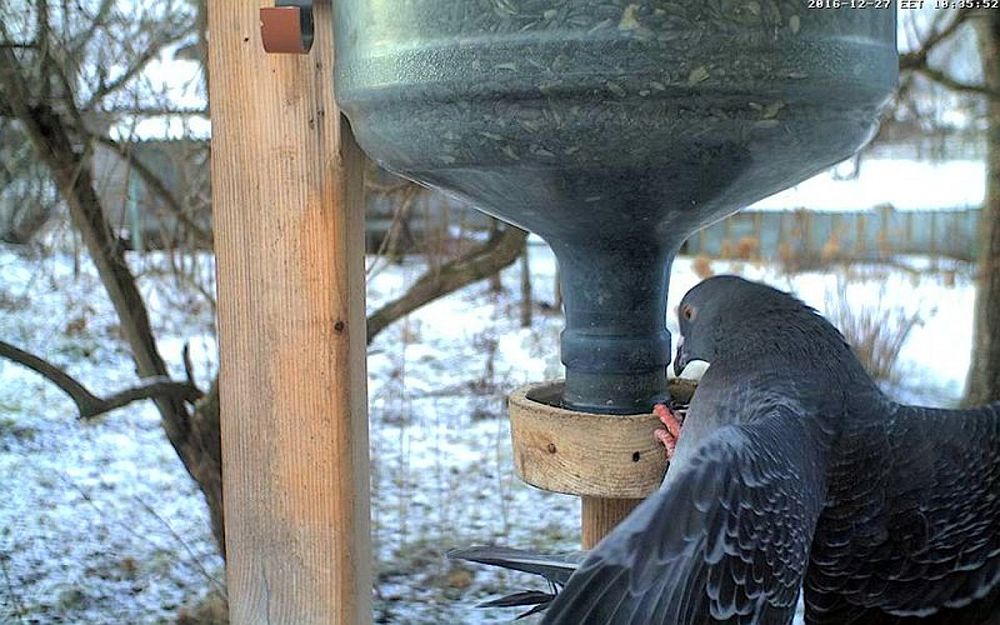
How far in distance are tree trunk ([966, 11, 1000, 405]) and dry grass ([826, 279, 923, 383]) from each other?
514 mm

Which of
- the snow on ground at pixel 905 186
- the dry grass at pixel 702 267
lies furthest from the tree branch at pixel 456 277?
the snow on ground at pixel 905 186

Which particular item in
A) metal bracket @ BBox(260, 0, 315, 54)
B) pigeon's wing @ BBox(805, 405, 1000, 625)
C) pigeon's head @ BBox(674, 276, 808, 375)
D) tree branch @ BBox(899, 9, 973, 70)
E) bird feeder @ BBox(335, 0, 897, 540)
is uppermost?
tree branch @ BBox(899, 9, 973, 70)

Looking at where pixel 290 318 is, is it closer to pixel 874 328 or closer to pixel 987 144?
pixel 987 144

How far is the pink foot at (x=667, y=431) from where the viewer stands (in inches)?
48.6

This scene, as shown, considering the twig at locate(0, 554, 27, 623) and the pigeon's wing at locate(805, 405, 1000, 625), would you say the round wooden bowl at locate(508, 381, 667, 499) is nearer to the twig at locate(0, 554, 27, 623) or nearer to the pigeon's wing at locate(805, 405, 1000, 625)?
the pigeon's wing at locate(805, 405, 1000, 625)

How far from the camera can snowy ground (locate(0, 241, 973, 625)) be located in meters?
2.96

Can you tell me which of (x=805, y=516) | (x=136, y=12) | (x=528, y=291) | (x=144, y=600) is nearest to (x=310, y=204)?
(x=805, y=516)

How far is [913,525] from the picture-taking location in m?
1.44

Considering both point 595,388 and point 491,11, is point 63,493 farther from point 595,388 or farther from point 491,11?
point 491,11

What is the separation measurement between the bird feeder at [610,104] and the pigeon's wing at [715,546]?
0.18 metres

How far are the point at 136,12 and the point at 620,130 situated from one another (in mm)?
2008

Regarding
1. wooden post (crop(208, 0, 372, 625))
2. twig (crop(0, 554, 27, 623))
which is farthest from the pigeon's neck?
twig (crop(0, 554, 27, 623))

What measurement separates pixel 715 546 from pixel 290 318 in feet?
1.82

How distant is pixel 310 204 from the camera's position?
1200 millimetres
